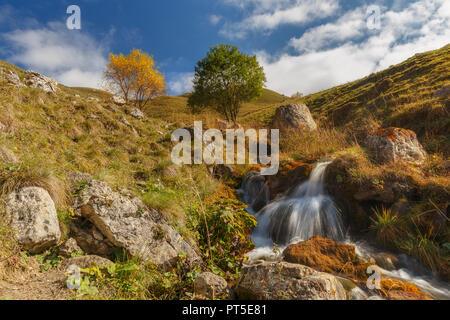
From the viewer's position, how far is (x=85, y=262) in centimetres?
304

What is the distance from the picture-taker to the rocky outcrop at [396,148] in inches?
255

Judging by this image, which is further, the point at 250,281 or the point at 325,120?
the point at 325,120

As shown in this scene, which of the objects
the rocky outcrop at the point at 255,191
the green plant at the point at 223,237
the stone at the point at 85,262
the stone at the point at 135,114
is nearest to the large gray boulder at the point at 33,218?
the stone at the point at 85,262

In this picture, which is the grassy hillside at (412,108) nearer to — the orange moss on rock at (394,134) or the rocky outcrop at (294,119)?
the orange moss on rock at (394,134)

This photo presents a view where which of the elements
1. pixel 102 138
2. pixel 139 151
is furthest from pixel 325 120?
pixel 102 138

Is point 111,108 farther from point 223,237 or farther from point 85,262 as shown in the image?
point 85,262

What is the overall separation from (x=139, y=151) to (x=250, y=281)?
298 inches

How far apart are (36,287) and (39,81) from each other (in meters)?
11.2

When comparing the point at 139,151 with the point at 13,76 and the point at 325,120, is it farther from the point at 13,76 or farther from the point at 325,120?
the point at 325,120

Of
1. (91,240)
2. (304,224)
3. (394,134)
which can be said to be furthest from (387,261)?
(91,240)

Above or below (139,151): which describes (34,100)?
above

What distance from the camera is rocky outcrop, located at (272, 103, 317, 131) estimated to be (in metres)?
14.8

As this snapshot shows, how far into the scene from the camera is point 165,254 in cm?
368
